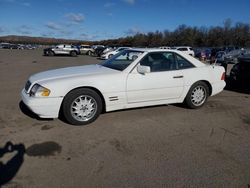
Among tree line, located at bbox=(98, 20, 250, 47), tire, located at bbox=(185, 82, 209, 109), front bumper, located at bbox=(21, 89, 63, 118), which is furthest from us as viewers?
tree line, located at bbox=(98, 20, 250, 47)

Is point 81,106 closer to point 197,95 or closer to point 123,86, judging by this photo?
point 123,86

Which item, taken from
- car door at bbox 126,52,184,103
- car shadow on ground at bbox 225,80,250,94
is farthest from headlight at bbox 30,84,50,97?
car shadow on ground at bbox 225,80,250,94

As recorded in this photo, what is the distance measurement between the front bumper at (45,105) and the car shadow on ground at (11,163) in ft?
2.70

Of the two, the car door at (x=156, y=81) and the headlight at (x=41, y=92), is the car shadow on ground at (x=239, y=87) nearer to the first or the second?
the car door at (x=156, y=81)

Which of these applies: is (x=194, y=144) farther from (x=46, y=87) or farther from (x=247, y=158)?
(x=46, y=87)

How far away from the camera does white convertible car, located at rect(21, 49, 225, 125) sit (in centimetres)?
457

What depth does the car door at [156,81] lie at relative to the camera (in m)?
5.07

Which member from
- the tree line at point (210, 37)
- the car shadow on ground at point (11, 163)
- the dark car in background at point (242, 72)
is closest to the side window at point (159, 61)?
the car shadow on ground at point (11, 163)

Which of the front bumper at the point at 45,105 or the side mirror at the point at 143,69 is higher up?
the side mirror at the point at 143,69

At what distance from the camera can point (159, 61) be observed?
549 centimetres

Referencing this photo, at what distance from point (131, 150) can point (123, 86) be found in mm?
1558

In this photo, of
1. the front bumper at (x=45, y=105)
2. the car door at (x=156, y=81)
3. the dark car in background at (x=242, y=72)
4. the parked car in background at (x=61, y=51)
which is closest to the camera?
the front bumper at (x=45, y=105)

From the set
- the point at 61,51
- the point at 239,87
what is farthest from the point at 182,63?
the point at 61,51

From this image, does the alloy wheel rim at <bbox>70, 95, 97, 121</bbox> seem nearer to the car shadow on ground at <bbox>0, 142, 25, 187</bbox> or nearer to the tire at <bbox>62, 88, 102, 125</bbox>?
the tire at <bbox>62, 88, 102, 125</bbox>
